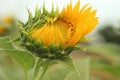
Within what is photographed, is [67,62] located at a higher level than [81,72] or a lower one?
higher

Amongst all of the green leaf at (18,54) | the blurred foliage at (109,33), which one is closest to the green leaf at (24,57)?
the green leaf at (18,54)

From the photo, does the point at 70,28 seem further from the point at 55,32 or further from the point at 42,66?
the point at 42,66

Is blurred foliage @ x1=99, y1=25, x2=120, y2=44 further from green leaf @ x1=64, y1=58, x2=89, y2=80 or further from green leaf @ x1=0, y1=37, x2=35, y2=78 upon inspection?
green leaf @ x1=0, y1=37, x2=35, y2=78

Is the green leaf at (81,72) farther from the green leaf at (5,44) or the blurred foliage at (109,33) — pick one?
the blurred foliage at (109,33)

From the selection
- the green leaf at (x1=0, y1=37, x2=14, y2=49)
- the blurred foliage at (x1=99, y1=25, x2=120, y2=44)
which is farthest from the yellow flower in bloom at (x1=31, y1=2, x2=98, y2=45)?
the blurred foliage at (x1=99, y1=25, x2=120, y2=44)

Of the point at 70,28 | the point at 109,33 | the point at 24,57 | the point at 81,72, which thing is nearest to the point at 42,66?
the point at 24,57

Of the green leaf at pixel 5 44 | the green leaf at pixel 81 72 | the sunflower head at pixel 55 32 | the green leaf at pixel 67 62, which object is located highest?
the sunflower head at pixel 55 32

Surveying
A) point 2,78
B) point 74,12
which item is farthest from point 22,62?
point 2,78
